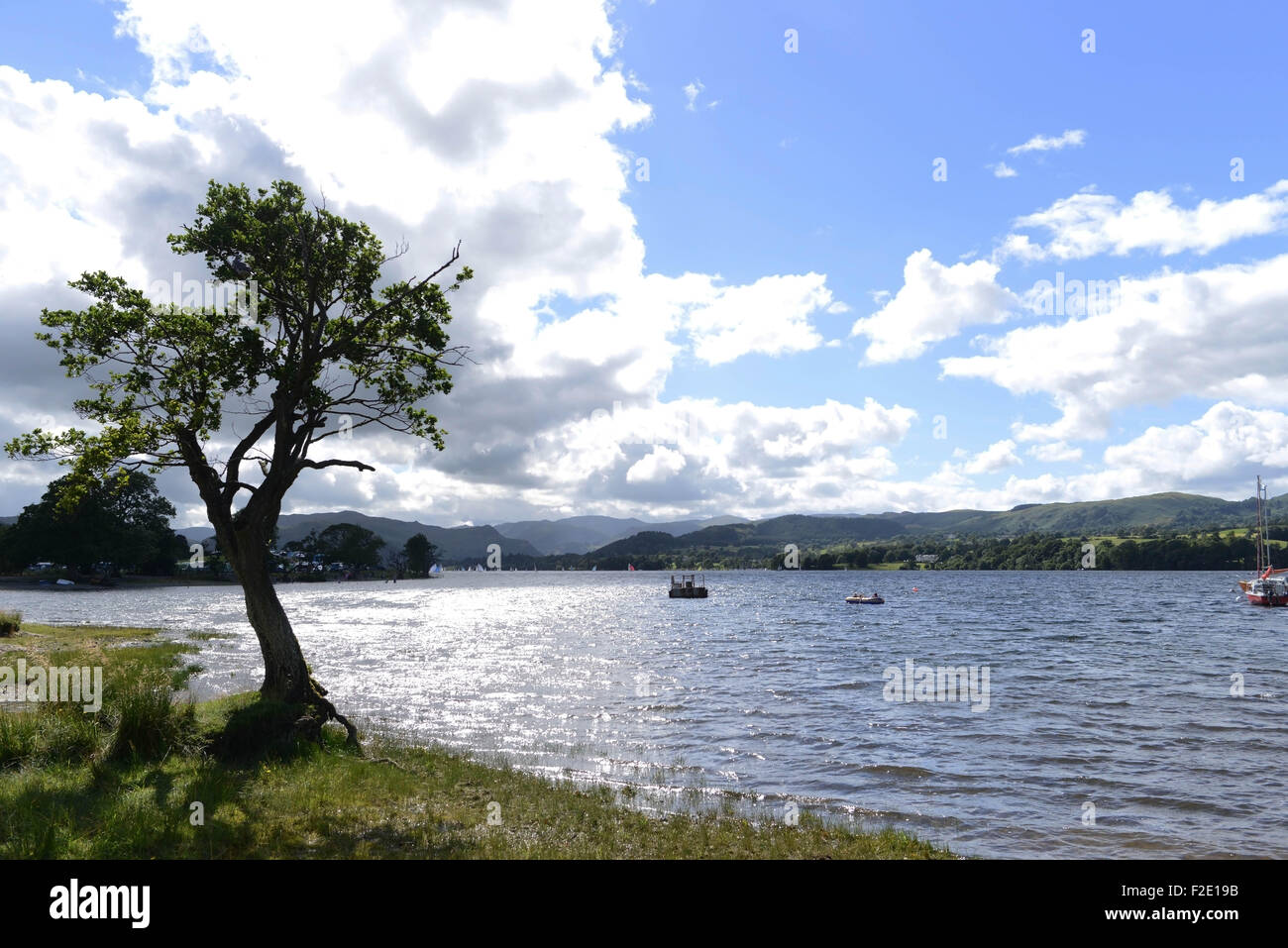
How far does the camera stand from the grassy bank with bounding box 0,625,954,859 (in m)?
11.8

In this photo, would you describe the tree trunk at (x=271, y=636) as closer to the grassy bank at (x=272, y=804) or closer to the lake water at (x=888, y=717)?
the grassy bank at (x=272, y=804)

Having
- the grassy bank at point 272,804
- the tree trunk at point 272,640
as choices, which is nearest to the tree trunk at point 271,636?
the tree trunk at point 272,640

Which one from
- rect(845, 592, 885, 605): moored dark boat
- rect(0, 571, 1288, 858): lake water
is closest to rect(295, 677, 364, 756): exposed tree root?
rect(0, 571, 1288, 858): lake water

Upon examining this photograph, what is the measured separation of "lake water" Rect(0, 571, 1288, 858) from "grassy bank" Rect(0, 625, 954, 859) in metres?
3.41

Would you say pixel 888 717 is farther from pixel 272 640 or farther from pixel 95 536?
pixel 95 536

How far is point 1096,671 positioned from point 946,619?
158ft

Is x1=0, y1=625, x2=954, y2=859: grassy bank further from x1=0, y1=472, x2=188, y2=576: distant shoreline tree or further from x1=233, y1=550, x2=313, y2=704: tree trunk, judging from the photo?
x1=0, y1=472, x2=188, y2=576: distant shoreline tree

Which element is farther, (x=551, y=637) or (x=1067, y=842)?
(x=551, y=637)

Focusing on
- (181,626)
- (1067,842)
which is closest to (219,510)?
(1067,842)

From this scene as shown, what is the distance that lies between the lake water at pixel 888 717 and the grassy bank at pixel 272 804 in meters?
3.41

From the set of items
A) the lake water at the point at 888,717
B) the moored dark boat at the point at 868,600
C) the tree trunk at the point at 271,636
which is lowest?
the moored dark boat at the point at 868,600

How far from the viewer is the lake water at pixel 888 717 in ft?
61.2
